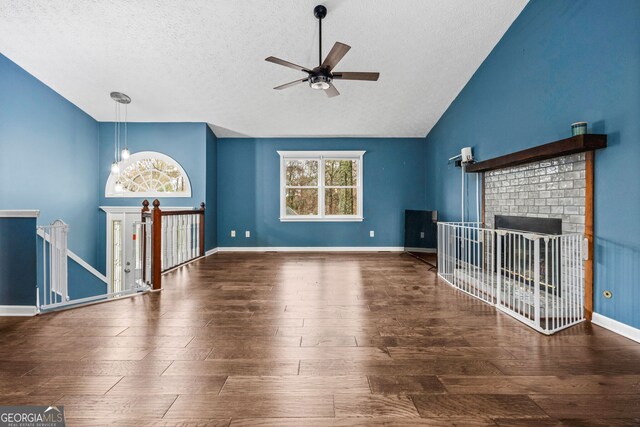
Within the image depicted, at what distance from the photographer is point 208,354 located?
6.61 feet

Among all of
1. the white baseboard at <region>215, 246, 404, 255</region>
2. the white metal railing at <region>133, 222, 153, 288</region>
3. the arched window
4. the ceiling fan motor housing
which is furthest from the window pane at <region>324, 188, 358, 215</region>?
the white metal railing at <region>133, 222, 153, 288</region>

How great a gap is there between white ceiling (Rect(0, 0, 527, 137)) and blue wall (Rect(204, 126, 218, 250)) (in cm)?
73

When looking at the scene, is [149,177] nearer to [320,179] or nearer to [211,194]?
[211,194]

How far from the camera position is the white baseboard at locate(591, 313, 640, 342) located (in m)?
2.23

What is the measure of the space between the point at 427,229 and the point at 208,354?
4711 millimetres

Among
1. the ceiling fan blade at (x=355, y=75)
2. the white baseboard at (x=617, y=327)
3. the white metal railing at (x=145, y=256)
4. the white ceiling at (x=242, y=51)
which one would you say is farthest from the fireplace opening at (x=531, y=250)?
the white metal railing at (x=145, y=256)

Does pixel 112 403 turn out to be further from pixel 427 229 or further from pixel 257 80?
pixel 427 229

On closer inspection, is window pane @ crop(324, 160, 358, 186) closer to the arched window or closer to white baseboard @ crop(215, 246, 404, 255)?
white baseboard @ crop(215, 246, 404, 255)

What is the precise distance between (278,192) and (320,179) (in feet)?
3.25

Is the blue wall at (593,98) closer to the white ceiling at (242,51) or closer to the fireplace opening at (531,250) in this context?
the fireplace opening at (531,250)

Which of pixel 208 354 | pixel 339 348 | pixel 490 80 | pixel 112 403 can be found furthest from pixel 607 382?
pixel 490 80

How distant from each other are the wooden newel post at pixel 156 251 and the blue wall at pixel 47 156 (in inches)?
98.2

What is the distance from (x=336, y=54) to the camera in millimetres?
2941

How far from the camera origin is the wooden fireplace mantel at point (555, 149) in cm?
248
